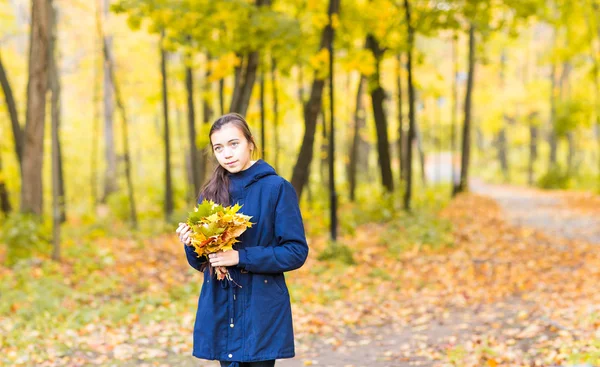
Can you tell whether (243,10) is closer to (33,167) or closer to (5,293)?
(33,167)

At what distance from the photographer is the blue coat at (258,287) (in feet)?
9.41

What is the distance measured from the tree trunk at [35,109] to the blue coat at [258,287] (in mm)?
8353

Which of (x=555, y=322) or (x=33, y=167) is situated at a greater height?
(x=33, y=167)

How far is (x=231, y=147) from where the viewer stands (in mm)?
2980

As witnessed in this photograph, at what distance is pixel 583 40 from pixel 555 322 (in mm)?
17372

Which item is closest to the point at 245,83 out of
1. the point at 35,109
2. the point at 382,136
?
the point at 35,109

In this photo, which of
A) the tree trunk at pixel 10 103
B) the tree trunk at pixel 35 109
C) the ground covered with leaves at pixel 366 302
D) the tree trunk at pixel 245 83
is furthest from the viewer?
the tree trunk at pixel 10 103

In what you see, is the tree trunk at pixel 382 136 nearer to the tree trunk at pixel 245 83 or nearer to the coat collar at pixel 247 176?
the tree trunk at pixel 245 83

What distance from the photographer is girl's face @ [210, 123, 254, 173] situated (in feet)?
9.73

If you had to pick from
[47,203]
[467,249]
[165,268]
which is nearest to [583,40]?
[467,249]

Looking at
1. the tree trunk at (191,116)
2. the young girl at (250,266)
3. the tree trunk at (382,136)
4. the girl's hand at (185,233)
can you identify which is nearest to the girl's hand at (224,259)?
the young girl at (250,266)

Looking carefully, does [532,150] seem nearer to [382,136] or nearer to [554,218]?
[554,218]

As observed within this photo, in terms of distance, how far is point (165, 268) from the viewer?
10719 mm

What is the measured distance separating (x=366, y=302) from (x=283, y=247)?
5991mm
